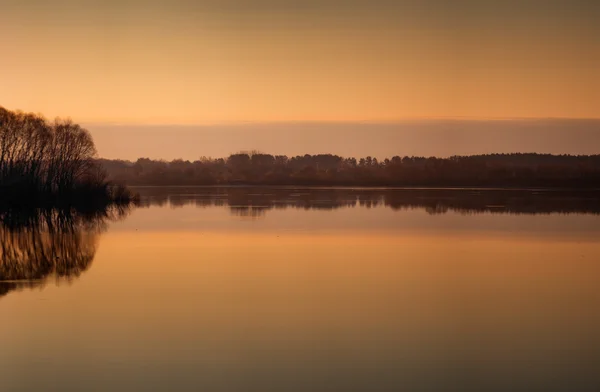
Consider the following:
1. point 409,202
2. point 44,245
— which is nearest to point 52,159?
point 409,202

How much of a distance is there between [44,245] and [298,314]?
11361 millimetres

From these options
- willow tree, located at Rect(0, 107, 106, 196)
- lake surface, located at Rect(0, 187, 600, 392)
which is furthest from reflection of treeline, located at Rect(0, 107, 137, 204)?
lake surface, located at Rect(0, 187, 600, 392)

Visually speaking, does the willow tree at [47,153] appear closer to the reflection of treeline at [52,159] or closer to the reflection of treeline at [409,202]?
the reflection of treeline at [52,159]

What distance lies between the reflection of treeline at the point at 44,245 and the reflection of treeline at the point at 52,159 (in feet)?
26.4

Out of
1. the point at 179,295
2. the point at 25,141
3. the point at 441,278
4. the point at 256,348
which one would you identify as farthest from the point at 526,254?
the point at 25,141

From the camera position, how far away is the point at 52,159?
4562 centimetres

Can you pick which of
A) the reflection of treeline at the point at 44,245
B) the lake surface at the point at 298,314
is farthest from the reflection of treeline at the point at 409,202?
the lake surface at the point at 298,314

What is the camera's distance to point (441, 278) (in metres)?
15.1

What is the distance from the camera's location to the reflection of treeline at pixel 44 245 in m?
15.3

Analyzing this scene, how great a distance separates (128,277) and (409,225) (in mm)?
15595

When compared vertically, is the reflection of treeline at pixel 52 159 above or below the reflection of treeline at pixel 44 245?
above

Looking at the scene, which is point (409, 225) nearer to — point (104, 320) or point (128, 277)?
point (128, 277)

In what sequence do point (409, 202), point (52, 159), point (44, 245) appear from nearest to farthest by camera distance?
point (44, 245)
point (52, 159)
point (409, 202)

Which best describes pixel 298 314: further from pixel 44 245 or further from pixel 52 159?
pixel 52 159
